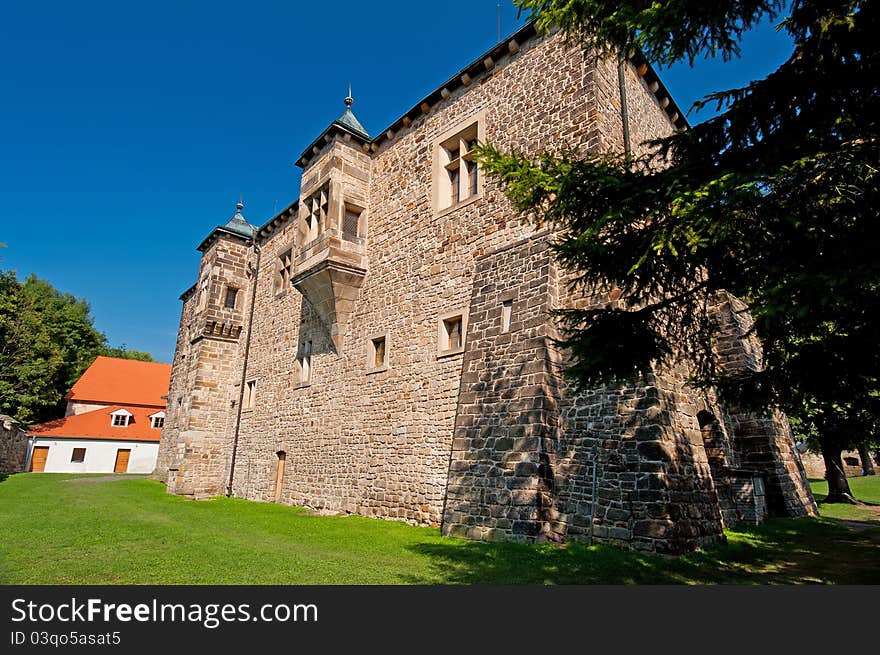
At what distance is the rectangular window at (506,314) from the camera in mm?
9750

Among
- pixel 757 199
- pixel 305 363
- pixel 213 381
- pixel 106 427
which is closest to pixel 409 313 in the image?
pixel 305 363

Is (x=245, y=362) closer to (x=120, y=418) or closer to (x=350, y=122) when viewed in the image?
(x=350, y=122)

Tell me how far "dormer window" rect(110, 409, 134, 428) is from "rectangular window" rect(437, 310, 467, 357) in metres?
33.4

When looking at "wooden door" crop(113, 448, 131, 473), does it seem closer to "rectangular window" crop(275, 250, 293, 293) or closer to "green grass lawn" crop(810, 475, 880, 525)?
"rectangular window" crop(275, 250, 293, 293)

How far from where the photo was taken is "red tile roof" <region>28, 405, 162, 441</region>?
32.7 meters

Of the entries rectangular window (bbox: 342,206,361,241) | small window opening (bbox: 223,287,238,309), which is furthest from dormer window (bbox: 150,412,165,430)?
rectangular window (bbox: 342,206,361,241)

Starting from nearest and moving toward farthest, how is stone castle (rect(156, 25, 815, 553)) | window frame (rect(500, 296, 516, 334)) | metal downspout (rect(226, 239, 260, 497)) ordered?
stone castle (rect(156, 25, 815, 553)) → window frame (rect(500, 296, 516, 334)) → metal downspout (rect(226, 239, 260, 497))

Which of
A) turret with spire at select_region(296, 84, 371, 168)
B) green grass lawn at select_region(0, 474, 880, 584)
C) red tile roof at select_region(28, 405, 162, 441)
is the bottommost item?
green grass lawn at select_region(0, 474, 880, 584)

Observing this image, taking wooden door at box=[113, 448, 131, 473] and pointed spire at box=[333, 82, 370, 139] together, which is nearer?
pointed spire at box=[333, 82, 370, 139]

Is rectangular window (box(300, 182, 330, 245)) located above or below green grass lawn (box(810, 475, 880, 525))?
above

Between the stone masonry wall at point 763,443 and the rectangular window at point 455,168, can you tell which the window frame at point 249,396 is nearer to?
the rectangular window at point 455,168

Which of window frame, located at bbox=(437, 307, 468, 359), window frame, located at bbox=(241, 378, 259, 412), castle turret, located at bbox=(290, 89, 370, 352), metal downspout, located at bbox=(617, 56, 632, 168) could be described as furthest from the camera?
window frame, located at bbox=(241, 378, 259, 412)

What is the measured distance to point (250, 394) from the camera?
19891mm

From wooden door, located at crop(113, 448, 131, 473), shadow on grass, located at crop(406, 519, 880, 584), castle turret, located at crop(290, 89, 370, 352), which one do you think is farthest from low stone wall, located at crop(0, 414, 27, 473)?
shadow on grass, located at crop(406, 519, 880, 584)
